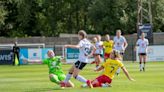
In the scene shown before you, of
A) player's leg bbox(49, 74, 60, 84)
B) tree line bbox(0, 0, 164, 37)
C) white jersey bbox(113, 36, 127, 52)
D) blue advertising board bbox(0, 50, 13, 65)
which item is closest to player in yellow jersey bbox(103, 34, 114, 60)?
white jersey bbox(113, 36, 127, 52)

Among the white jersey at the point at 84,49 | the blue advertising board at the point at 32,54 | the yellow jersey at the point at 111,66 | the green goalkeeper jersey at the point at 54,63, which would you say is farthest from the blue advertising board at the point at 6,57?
the yellow jersey at the point at 111,66

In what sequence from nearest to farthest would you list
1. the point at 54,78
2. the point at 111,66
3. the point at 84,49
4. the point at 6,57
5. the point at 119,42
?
the point at 111,66, the point at 84,49, the point at 54,78, the point at 119,42, the point at 6,57

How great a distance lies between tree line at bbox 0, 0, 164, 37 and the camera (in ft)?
258

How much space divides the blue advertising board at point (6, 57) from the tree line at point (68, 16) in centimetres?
3061

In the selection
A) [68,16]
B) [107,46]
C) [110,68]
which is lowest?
[68,16]

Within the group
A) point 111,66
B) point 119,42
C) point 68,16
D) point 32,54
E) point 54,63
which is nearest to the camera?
point 111,66

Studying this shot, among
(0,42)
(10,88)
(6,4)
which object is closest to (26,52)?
(0,42)

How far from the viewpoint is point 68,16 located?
9356 cm

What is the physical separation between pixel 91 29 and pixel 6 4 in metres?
14.4

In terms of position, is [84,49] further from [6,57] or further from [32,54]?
[6,57]

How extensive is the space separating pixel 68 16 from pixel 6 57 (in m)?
45.0

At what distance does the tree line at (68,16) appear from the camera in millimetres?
78750

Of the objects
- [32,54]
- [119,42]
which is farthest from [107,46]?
[32,54]

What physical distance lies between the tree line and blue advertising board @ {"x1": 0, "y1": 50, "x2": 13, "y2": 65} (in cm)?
3061
